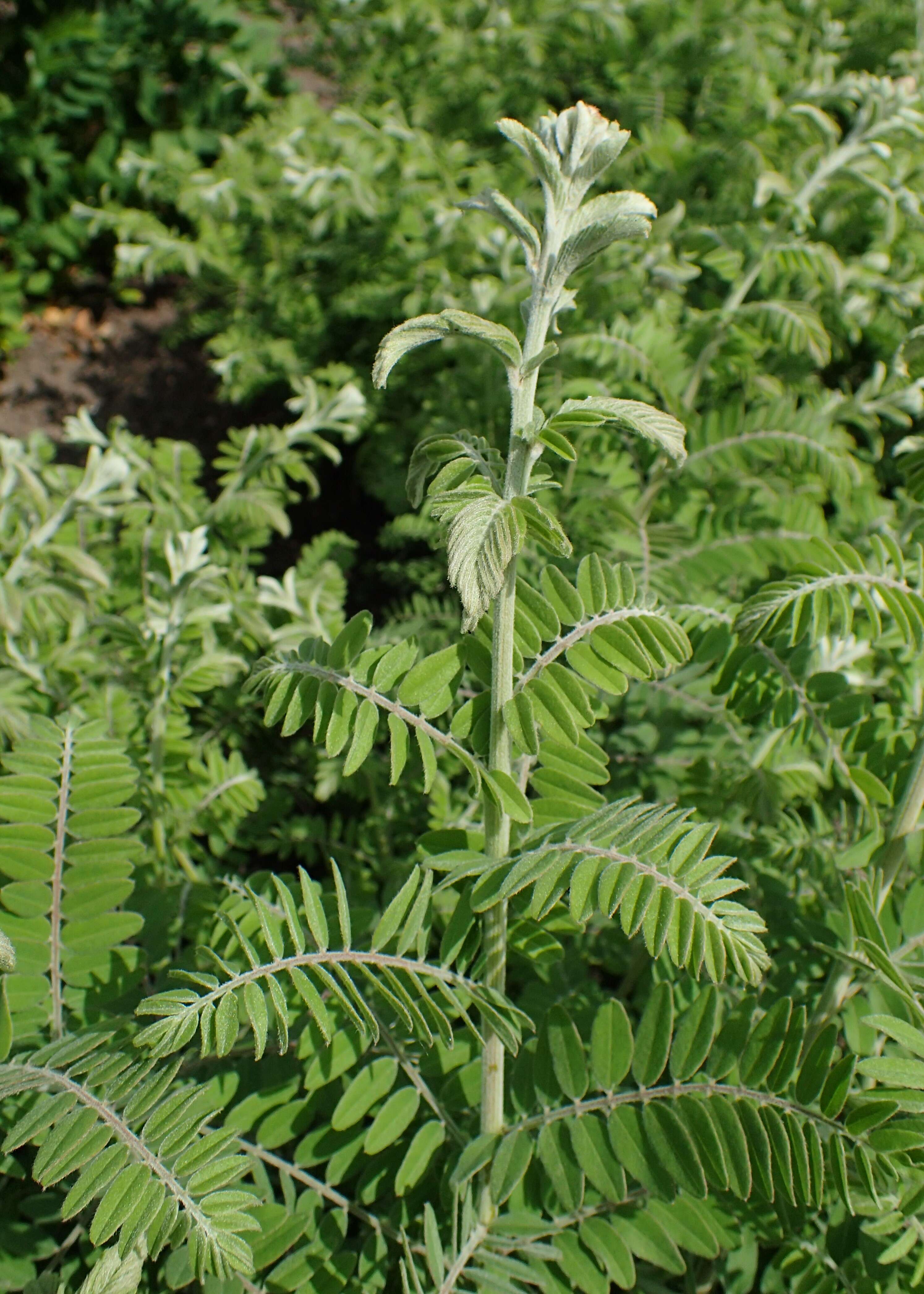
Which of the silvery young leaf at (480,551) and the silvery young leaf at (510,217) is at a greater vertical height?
the silvery young leaf at (510,217)

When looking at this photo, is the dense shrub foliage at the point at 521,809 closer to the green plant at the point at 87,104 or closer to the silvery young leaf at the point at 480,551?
the silvery young leaf at the point at 480,551

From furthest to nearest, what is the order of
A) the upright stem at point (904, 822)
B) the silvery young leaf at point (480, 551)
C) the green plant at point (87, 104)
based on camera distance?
the green plant at point (87, 104), the upright stem at point (904, 822), the silvery young leaf at point (480, 551)

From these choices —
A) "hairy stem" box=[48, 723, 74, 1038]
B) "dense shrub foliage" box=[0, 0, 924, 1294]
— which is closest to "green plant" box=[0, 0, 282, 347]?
"dense shrub foliage" box=[0, 0, 924, 1294]

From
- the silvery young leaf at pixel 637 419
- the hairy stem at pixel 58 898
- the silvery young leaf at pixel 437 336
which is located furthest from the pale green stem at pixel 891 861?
the hairy stem at pixel 58 898

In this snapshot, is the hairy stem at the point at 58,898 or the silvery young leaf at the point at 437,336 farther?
the hairy stem at the point at 58,898

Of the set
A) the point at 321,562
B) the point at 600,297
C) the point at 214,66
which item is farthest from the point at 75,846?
the point at 214,66

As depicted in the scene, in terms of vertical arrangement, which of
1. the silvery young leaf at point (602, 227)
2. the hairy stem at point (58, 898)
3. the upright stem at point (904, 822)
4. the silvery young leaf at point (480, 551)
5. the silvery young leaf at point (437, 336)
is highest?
the silvery young leaf at point (602, 227)

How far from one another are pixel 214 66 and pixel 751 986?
5.97 m

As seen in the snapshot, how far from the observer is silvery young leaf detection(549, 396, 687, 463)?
3.30 ft

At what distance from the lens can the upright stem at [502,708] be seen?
107cm

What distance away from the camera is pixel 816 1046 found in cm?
122

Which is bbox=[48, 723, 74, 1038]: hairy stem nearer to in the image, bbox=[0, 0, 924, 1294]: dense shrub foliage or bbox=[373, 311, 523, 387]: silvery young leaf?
bbox=[0, 0, 924, 1294]: dense shrub foliage

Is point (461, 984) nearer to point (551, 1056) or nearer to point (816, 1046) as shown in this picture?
point (551, 1056)

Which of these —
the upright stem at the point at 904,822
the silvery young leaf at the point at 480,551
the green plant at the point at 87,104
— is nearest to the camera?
the silvery young leaf at the point at 480,551
